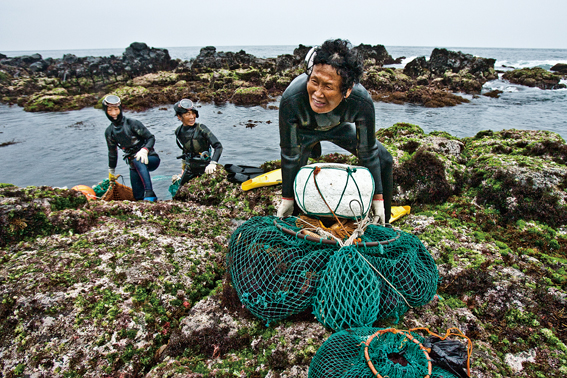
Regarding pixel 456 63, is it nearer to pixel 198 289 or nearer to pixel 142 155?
pixel 142 155

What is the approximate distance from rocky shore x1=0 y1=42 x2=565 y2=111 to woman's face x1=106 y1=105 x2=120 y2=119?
19851 mm

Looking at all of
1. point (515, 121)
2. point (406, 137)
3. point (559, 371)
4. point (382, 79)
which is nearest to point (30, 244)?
point (559, 371)

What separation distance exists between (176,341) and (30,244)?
214 centimetres

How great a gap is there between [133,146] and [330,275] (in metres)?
6.31

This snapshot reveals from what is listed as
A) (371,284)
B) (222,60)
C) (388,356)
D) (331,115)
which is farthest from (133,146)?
(222,60)

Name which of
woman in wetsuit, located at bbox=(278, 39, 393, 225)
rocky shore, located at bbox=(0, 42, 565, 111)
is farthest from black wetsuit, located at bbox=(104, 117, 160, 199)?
rocky shore, located at bbox=(0, 42, 565, 111)

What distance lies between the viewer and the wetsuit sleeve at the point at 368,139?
3.17 m

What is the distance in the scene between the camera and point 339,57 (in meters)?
2.66

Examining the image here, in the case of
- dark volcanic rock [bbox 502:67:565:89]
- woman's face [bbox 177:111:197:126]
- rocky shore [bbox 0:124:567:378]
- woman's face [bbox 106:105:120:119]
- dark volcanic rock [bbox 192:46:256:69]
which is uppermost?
dark volcanic rock [bbox 192:46:256:69]

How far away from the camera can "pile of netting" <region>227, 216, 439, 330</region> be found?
2293mm

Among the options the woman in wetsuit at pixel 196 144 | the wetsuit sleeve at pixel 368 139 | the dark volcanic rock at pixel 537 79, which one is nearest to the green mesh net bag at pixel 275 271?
the wetsuit sleeve at pixel 368 139

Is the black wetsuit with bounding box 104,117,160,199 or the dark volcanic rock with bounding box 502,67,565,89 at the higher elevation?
the dark volcanic rock with bounding box 502,67,565,89

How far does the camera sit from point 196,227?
417cm

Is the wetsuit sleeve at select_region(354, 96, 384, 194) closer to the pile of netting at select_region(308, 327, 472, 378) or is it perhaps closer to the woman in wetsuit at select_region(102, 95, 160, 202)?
the pile of netting at select_region(308, 327, 472, 378)
